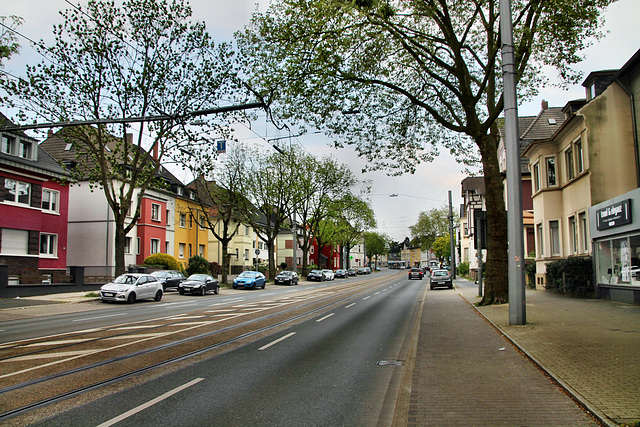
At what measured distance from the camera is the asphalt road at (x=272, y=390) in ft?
17.9

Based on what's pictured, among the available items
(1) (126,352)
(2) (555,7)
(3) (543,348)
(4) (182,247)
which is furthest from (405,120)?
(4) (182,247)

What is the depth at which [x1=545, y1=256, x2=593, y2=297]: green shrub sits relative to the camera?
1986 centimetres

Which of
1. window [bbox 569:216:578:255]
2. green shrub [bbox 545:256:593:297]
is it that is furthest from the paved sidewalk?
window [bbox 569:216:578:255]

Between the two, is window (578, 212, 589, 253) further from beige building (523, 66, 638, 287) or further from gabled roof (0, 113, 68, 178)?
gabled roof (0, 113, 68, 178)

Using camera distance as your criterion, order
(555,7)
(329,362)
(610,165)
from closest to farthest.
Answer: (329,362)
(555,7)
(610,165)

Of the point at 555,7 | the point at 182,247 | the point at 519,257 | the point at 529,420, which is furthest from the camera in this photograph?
the point at 182,247

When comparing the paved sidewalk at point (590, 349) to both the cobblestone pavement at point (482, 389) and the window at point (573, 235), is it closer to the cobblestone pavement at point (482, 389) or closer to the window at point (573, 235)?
the cobblestone pavement at point (482, 389)

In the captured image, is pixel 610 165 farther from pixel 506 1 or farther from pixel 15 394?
pixel 15 394

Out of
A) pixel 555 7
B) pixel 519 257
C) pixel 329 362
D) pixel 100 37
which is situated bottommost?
pixel 329 362

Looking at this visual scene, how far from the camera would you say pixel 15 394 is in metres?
6.34

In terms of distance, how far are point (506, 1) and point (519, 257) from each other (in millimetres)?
6275

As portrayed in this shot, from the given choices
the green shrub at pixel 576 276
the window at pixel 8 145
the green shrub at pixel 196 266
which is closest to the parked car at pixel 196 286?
the green shrub at pixel 196 266

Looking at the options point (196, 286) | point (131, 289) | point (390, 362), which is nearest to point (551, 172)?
point (390, 362)

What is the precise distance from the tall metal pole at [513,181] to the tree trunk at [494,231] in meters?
5.36
